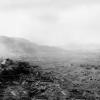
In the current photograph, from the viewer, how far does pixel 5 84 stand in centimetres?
4756

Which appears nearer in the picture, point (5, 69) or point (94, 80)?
point (5, 69)

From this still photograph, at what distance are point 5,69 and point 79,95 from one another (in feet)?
60.3

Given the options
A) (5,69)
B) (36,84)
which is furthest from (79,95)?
(5,69)

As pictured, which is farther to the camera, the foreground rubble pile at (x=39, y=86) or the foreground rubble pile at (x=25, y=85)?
the foreground rubble pile at (x=39, y=86)

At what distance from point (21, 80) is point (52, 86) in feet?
22.1

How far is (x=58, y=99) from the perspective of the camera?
1638 inches

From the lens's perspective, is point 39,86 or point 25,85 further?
point 25,85

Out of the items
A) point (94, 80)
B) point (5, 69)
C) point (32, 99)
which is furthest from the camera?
point (94, 80)

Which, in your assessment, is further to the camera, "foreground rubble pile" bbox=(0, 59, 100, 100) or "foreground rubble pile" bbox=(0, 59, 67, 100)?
"foreground rubble pile" bbox=(0, 59, 100, 100)

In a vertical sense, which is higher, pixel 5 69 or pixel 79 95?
pixel 5 69

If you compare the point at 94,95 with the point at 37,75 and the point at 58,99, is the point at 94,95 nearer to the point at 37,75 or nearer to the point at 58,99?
the point at 58,99

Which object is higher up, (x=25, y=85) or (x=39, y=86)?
(x=25, y=85)

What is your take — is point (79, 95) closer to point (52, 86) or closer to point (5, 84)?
point (52, 86)

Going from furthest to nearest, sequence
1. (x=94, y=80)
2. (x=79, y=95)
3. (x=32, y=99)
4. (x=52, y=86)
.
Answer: (x=94, y=80) < (x=52, y=86) < (x=79, y=95) < (x=32, y=99)
